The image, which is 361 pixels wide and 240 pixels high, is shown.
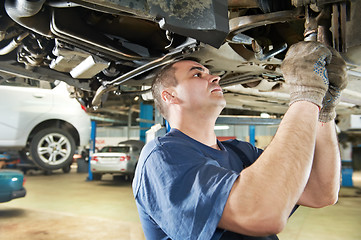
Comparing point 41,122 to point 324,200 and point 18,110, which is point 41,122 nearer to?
point 18,110

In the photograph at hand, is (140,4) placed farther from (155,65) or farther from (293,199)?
(293,199)

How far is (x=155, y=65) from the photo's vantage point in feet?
5.54

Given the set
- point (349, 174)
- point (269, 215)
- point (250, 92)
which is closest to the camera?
point (269, 215)

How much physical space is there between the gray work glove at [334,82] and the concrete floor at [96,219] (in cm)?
205

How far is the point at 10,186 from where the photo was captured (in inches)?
129

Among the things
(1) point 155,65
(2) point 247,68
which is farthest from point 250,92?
(1) point 155,65

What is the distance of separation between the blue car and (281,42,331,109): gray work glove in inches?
130

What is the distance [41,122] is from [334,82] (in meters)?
3.93

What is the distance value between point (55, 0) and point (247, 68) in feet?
3.90

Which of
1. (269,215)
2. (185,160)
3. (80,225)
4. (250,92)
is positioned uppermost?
(250,92)

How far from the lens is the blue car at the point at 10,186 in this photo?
3.23 m

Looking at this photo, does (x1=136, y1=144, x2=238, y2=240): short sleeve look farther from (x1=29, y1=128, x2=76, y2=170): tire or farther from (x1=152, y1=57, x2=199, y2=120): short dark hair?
(x1=29, y1=128, x2=76, y2=170): tire

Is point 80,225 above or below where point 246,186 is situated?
below

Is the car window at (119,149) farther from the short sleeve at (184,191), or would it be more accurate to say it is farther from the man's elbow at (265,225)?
the man's elbow at (265,225)
